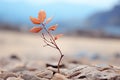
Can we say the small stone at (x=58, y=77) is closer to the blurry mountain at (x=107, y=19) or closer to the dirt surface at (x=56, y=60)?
the dirt surface at (x=56, y=60)

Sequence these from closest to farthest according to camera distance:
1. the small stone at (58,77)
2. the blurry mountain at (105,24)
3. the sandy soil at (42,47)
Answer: the small stone at (58,77)
the sandy soil at (42,47)
the blurry mountain at (105,24)

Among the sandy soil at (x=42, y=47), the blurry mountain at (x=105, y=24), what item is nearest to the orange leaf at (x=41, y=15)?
the sandy soil at (x=42, y=47)

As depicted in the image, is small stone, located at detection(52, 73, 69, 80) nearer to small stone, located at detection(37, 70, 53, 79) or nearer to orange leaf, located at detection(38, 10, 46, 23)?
small stone, located at detection(37, 70, 53, 79)

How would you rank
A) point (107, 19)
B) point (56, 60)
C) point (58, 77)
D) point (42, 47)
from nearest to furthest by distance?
point (58, 77) → point (56, 60) → point (42, 47) → point (107, 19)

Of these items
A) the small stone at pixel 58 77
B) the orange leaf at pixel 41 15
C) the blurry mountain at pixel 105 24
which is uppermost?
the blurry mountain at pixel 105 24

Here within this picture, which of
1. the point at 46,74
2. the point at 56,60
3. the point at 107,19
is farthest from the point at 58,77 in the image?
the point at 107,19

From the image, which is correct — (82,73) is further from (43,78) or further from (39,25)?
(39,25)

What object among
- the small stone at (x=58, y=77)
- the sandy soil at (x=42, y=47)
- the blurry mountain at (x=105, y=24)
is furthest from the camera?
the blurry mountain at (x=105, y=24)

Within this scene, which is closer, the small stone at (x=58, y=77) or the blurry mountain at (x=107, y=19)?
the small stone at (x=58, y=77)

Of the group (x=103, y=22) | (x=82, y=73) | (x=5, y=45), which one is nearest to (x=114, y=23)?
(x=103, y=22)

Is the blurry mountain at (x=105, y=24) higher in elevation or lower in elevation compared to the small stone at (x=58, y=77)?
higher

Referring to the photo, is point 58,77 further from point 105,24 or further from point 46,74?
point 105,24
